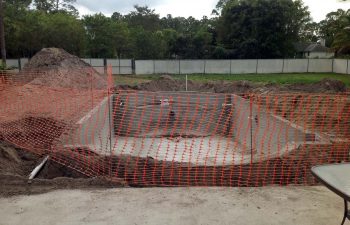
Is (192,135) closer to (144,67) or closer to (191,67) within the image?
(144,67)

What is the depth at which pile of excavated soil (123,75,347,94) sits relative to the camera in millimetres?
17016

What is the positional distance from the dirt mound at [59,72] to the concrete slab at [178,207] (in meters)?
14.1

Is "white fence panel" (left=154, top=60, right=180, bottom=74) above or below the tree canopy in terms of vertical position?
below

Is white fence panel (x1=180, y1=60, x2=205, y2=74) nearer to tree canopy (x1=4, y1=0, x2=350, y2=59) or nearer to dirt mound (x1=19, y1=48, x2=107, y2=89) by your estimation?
tree canopy (x1=4, y1=0, x2=350, y2=59)

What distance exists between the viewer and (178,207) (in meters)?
4.00

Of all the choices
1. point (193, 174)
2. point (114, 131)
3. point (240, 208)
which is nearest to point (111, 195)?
point (240, 208)

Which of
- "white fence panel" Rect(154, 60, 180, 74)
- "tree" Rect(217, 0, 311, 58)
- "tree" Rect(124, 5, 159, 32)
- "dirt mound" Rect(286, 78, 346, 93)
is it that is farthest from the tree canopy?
"dirt mound" Rect(286, 78, 346, 93)

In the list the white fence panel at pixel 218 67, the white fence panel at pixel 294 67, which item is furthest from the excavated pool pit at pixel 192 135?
the white fence panel at pixel 294 67

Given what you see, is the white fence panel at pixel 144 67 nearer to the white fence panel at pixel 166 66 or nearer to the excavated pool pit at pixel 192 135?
the white fence panel at pixel 166 66

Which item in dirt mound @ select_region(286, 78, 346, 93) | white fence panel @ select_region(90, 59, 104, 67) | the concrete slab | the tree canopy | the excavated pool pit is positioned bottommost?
the excavated pool pit

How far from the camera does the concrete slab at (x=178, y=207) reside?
3742 millimetres

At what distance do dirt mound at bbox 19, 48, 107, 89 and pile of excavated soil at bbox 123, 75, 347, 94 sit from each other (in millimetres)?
1869

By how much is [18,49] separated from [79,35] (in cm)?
820

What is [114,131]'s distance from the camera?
49.9ft
